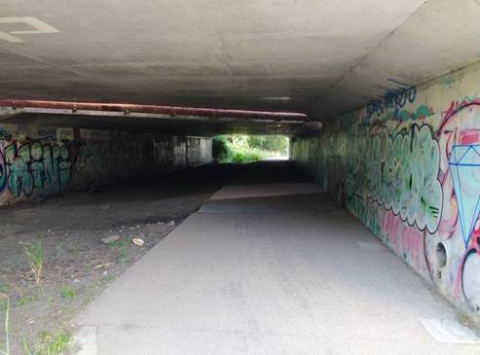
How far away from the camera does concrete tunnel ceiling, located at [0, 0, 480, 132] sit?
3910mm

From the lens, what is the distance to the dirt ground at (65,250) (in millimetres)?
4484

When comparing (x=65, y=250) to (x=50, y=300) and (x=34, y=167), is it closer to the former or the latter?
(x=50, y=300)

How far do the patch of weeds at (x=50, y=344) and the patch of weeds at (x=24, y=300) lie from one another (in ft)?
3.70

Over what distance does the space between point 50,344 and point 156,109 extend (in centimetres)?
998

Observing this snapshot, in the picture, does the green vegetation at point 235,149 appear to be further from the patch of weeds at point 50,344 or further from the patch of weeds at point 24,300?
the patch of weeds at point 50,344

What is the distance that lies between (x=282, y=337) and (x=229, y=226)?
5467mm

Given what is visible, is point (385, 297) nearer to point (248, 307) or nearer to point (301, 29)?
point (248, 307)

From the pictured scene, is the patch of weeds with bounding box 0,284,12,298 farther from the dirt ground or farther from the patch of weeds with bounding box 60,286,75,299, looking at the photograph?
the patch of weeds with bounding box 60,286,75,299

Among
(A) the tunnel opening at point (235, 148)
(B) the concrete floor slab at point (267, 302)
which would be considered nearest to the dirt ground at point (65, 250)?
(B) the concrete floor slab at point (267, 302)

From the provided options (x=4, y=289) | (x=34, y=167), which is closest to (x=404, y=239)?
(x=4, y=289)

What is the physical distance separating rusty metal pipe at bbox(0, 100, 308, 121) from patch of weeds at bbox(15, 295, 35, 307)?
7.64 m

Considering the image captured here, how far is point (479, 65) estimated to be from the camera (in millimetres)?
4348

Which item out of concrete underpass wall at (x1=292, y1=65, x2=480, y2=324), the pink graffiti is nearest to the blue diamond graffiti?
concrete underpass wall at (x1=292, y1=65, x2=480, y2=324)

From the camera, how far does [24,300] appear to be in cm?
525
